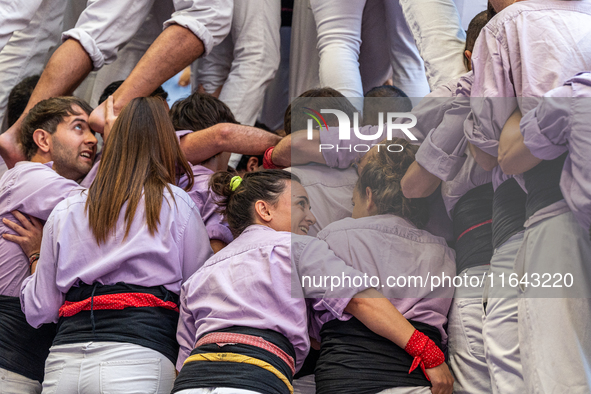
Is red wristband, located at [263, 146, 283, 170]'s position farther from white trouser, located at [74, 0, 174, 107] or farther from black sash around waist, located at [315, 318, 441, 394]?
white trouser, located at [74, 0, 174, 107]

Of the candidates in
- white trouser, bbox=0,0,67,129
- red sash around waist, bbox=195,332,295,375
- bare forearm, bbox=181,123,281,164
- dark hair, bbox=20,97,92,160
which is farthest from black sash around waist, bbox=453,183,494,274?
white trouser, bbox=0,0,67,129

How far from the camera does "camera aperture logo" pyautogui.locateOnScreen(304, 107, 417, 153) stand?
155 centimetres

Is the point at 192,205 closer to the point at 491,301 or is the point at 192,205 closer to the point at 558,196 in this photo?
the point at 491,301

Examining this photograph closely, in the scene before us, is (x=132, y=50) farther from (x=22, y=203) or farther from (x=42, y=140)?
Result: (x=22, y=203)

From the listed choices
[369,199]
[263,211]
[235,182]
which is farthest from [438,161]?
[235,182]

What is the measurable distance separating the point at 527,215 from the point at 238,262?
70 centimetres

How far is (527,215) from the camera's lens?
117 centimetres

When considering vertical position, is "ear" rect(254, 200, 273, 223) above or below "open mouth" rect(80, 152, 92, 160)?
above

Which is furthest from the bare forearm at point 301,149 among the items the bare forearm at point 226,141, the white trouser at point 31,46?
the white trouser at point 31,46

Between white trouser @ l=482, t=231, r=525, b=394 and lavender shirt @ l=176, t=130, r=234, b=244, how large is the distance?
88 cm

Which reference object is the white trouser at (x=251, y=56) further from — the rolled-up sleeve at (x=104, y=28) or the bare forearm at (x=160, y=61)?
the rolled-up sleeve at (x=104, y=28)

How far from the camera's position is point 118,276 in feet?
5.01

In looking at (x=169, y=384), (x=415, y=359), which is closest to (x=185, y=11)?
(x=169, y=384)

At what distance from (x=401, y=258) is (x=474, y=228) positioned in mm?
198
